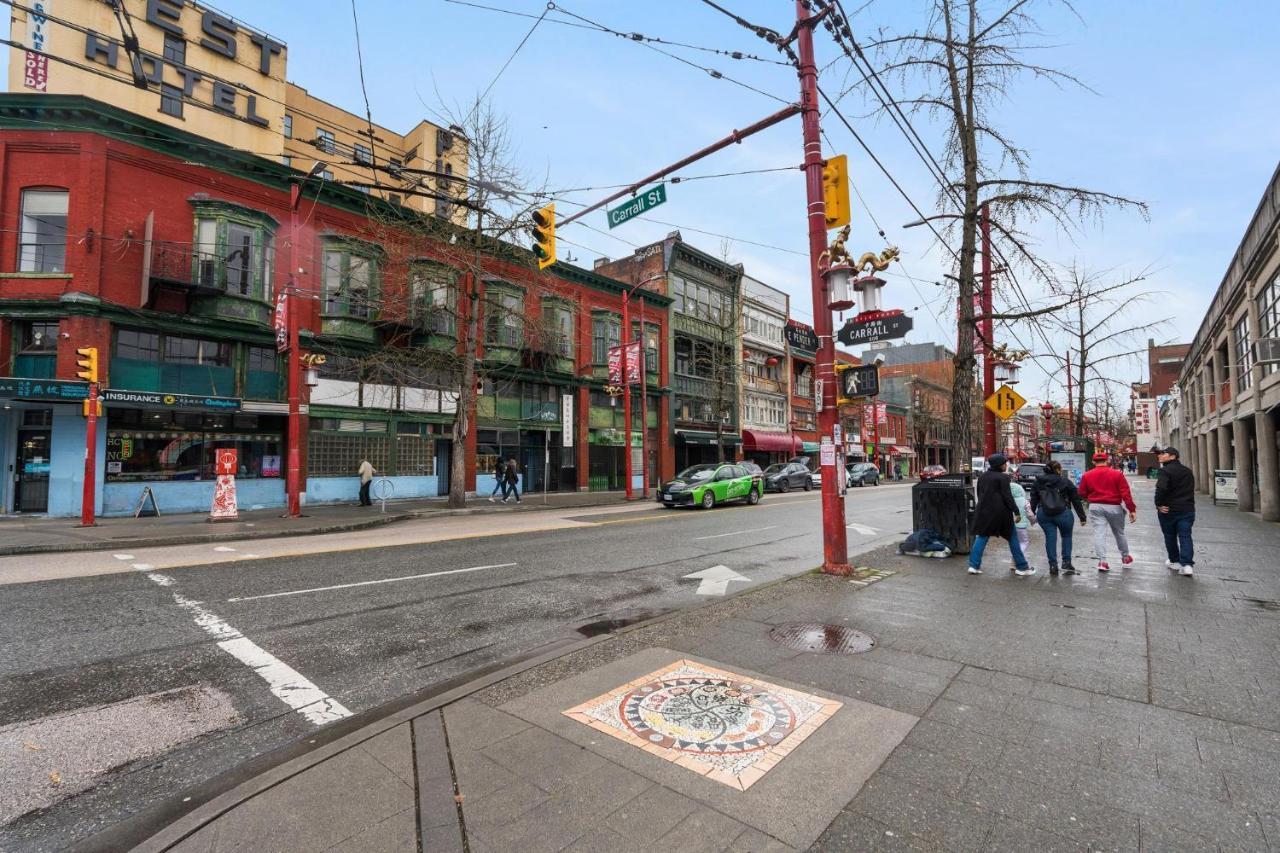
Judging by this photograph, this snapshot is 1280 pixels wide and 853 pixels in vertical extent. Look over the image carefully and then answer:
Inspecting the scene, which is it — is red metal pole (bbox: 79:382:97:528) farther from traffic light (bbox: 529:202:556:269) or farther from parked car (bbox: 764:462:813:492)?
parked car (bbox: 764:462:813:492)

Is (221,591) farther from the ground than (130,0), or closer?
closer

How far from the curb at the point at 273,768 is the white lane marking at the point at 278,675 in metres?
0.29

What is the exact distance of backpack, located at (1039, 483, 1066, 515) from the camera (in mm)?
8695

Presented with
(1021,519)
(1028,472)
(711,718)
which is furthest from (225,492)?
(1028,472)

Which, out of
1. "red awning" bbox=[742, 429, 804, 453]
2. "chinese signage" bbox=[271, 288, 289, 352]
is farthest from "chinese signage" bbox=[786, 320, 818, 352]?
"red awning" bbox=[742, 429, 804, 453]

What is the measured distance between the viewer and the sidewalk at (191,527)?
11367 millimetres

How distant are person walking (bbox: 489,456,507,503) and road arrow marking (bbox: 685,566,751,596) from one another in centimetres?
1577

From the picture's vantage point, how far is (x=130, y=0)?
2609cm

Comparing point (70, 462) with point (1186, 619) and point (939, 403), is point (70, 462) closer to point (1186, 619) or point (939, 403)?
point (1186, 619)

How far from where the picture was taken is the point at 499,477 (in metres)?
25.2

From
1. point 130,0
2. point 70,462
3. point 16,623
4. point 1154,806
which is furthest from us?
point 130,0

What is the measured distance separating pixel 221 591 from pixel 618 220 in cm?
828

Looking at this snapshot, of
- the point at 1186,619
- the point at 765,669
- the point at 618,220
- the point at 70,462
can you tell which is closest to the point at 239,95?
the point at 70,462

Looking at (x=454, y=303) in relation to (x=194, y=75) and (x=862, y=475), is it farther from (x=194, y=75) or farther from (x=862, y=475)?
(x=862, y=475)
